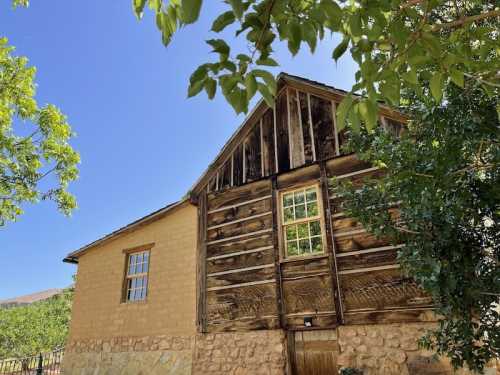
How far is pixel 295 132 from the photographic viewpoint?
8.75m

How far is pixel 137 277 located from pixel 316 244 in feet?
18.2

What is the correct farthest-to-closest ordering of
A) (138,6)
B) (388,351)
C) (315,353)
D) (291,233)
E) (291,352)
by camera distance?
(291,233) < (291,352) < (315,353) < (388,351) < (138,6)

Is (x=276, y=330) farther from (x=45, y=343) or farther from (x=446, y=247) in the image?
(x=45, y=343)

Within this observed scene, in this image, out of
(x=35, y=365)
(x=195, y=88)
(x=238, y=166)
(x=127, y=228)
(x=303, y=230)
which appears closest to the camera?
(x=195, y=88)

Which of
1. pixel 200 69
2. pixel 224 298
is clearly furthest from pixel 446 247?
pixel 224 298

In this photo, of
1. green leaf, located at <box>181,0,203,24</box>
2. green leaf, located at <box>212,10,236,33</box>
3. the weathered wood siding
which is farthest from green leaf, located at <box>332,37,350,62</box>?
the weathered wood siding

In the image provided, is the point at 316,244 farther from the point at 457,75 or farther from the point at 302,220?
the point at 457,75

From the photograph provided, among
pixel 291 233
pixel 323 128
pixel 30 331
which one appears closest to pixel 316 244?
pixel 291 233

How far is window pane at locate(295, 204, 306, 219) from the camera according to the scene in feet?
27.2

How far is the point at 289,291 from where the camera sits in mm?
7668

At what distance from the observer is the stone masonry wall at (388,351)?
19.3 feet

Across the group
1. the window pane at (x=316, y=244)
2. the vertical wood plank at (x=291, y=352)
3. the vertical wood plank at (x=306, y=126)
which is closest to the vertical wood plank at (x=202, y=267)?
the vertical wood plank at (x=291, y=352)

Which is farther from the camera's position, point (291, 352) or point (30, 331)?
point (30, 331)

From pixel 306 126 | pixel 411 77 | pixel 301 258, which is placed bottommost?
pixel 411 77
